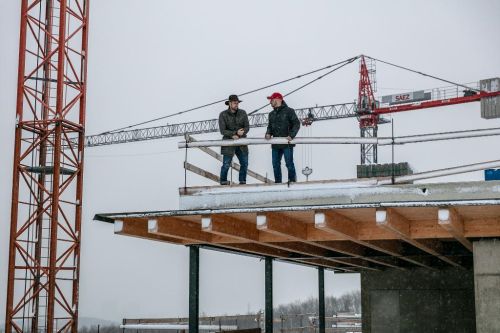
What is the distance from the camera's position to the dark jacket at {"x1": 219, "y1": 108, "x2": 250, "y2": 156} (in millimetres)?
11016

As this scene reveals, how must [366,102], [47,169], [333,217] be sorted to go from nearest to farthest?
[333,217] → [47,169] → [366,102]

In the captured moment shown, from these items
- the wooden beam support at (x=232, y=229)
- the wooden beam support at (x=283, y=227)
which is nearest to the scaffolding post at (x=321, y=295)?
the wooden beam support at (x=232, y=229)

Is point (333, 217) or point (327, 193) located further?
point (327, 193)

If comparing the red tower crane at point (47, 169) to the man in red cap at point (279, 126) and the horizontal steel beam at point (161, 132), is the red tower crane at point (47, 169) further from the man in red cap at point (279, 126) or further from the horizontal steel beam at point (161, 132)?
the horizontal steel beam at point (161, 132)

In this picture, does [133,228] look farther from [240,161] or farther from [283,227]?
[283,227]

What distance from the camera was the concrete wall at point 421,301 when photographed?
14430 mm

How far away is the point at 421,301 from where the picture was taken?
14.9 m

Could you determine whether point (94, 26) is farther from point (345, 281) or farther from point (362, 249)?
point (362, 249)

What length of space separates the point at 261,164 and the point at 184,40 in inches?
760

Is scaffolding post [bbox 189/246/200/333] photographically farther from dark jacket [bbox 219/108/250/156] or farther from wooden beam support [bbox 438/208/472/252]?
wooden beam support [bbox 438/208/472/252]

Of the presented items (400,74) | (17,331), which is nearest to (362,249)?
(17,331)

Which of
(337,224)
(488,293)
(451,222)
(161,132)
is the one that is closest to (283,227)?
(337,224)

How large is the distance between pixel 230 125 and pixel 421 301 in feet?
20.5

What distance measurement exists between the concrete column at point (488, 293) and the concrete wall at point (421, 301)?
16.7ft
